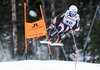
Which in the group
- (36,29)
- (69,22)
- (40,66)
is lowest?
(40,66)

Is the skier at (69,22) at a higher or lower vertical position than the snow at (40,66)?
higher

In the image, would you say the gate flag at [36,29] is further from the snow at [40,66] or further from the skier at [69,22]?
A: the snow at [40,66]

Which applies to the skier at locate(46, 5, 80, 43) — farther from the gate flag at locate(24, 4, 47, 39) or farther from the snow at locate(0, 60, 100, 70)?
the snow at locate(0, 60, 100, 70)

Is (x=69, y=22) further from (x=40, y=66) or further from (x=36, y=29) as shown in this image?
(x=40, y=66)

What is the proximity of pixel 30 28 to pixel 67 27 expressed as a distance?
153 centimetres

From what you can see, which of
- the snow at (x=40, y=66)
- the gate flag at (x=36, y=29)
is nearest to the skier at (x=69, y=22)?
the gate flag at (x=36, y=29)

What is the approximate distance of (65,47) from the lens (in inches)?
709

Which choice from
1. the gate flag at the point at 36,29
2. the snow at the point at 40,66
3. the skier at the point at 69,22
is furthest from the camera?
the gate flag at the point at 36,29

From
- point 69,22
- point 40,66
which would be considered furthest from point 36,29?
point 40,66

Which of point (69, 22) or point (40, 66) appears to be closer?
point (40, 66)

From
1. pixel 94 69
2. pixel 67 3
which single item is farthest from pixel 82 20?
pixel 94 69

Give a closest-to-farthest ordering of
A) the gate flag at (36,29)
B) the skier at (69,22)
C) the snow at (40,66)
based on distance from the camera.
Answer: the snow at (40,66), the skier at (69,22), the gate flag at (36,29)

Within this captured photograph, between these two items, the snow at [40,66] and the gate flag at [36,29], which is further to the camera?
the gate flag at [36,29]

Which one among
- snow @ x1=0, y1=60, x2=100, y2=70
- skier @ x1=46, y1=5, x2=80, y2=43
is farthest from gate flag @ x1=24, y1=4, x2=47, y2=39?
snow @ x1=0, y1=60, x2=100, y2=70
